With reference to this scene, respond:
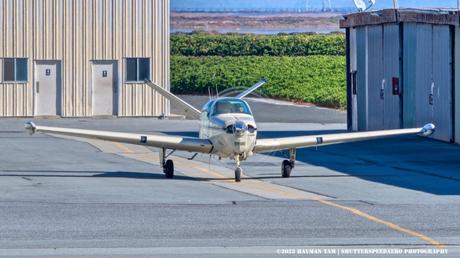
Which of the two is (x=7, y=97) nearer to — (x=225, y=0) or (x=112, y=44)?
(x=112, y=44)

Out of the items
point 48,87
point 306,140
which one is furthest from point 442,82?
point 48,87

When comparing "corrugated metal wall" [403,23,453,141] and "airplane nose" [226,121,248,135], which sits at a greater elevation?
"corrugated metal wall" [403,23,453,141]

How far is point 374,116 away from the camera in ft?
126

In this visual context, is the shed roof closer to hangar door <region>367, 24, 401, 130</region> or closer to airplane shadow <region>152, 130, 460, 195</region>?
hangar door <region>367, 24, 401, 130</region>

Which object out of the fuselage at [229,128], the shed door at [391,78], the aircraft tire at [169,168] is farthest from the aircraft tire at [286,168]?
the shed door at [391,78]

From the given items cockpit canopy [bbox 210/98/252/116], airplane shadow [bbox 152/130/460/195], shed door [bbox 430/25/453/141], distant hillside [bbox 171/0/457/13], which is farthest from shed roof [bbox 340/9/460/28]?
distant hillside [bbox 171/0/457/13]

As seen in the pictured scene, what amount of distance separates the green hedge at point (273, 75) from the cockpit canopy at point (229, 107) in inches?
1047

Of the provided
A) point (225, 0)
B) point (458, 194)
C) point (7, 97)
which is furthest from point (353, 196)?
point (225, 0)

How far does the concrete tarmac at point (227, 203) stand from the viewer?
14.2 metres

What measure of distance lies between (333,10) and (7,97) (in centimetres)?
5440

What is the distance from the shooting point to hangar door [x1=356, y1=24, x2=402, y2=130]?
36562 mm

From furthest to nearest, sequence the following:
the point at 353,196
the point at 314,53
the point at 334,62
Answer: the point at 314,53 → the point at 334,62 → the point at 353,196

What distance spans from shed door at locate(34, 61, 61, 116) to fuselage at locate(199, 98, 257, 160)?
2052 cm

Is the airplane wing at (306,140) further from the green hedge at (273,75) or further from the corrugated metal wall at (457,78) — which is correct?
the green hedge at (273,75)
